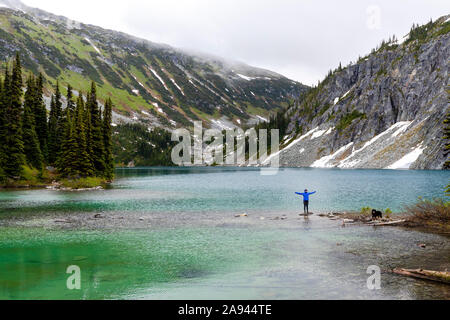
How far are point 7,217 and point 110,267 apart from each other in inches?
1064

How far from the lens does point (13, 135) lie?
78.9 m

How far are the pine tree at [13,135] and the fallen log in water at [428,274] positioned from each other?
82.7 m

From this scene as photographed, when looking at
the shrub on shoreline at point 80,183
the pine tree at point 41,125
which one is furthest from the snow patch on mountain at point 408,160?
the pine tree at point 41,125

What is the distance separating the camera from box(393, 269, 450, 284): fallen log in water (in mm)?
17078

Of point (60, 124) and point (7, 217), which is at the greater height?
point (60, 124)

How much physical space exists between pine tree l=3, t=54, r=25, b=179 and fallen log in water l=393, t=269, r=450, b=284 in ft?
271

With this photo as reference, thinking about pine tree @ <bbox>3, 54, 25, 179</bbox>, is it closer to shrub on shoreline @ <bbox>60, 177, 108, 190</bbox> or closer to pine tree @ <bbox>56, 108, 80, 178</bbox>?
pine tree @ <bbox>56, 108, 80, 178</bbox>

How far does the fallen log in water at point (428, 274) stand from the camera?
17078mm

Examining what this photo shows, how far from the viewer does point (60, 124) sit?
102938 millimetres
